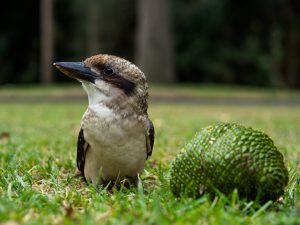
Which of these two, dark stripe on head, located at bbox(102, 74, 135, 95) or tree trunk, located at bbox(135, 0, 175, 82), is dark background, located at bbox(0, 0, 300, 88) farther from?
dark stripe on head, located at bbox(102, 74, 135, 95)

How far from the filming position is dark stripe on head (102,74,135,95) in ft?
12.0

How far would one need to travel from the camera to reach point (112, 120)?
3.52 m

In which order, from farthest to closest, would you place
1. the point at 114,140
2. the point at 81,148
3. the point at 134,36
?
the point at 134,36, the point at 81,148, the point at 114,140

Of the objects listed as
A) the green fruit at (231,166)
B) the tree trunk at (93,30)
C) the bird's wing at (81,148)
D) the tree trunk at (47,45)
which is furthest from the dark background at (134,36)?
the green fruit at (231,166)

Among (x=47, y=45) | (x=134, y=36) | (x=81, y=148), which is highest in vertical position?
(x=81, y=148)

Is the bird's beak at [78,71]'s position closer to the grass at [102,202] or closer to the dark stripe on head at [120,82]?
the dark stripe on head at [120,82]

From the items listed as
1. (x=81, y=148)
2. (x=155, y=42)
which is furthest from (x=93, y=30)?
(x=81, y=148)

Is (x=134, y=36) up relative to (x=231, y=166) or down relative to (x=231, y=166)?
down

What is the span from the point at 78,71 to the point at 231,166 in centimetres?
122

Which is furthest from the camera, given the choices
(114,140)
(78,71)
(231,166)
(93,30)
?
(93,30)

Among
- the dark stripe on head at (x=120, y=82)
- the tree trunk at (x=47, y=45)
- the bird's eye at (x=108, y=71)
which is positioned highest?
the bird's eye at (x=108, y=71)

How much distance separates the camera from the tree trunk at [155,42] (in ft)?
75.2

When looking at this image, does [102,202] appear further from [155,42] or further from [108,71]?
[155,42]

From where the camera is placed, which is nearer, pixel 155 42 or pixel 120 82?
pixel 120 82
